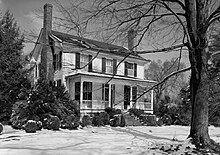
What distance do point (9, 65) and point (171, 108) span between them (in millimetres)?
14712

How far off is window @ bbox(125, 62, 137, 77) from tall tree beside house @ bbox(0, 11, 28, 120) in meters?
10.9

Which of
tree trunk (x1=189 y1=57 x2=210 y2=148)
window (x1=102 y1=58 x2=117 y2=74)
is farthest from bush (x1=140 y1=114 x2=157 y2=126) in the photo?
tree trunk (x1=189 y1=57 x2=210 y2=148)

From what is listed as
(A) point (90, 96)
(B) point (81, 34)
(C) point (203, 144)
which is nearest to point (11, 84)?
(A) point (90, 96)

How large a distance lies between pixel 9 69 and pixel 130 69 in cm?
1274

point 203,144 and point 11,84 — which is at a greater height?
point 11,84

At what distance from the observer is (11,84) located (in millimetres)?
17688

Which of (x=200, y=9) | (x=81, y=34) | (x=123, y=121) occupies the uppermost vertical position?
(x=200, y=9)

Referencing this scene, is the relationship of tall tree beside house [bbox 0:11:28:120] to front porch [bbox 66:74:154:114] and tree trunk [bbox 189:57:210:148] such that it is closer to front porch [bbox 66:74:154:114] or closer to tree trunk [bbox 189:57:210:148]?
front porch [bbox 66:74:154:114]

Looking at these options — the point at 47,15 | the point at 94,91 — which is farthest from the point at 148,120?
the point at 47,15

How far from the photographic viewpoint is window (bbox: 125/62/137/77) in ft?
87.0

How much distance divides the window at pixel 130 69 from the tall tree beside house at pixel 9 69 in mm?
10879

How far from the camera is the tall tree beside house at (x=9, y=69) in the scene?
17.1 metres

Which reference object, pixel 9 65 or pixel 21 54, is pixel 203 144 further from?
pixel 21 54

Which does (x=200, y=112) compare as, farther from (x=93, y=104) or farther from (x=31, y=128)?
(x=93, y=104)
